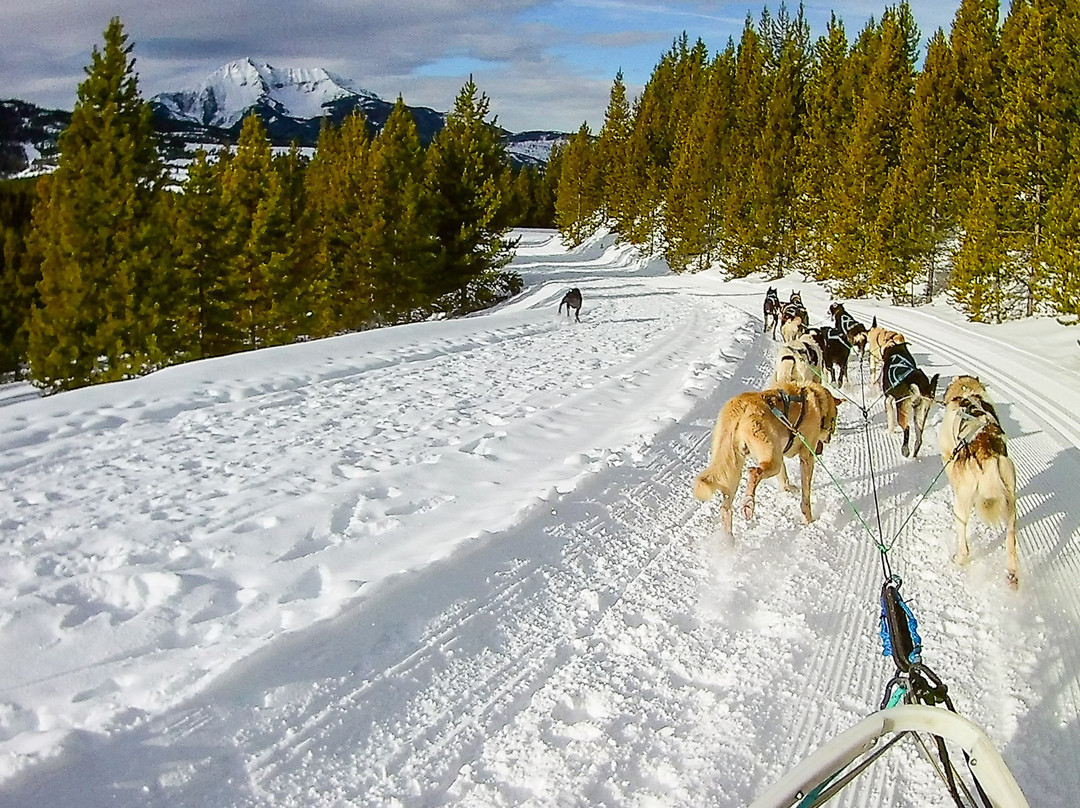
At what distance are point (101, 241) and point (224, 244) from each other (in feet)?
14.7

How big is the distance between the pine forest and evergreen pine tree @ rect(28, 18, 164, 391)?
0.05 meters

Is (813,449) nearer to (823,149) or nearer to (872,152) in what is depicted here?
(872,152)

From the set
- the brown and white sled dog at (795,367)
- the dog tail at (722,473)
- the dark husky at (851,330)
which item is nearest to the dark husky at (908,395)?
the brown and white sled dog at (795,367)

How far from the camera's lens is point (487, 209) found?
27594 mm

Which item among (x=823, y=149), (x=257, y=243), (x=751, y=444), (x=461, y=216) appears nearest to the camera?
(x=751, y=444)

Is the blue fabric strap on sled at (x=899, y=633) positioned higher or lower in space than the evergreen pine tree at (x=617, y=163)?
lower

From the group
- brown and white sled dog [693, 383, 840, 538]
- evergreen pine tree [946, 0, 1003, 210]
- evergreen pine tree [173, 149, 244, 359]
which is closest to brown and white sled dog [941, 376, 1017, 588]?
brown and white sled dog [693, 383, 840, 538]

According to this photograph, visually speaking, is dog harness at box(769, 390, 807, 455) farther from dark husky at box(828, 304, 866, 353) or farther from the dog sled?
dark husky at box(828, 304, 866, 353)

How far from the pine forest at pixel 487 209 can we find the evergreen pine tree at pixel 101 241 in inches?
2.1

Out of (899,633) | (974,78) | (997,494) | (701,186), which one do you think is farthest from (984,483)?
(701,186)

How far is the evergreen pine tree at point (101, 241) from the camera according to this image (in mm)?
18219

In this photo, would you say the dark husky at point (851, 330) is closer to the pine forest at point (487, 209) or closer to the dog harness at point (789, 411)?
the pine forest at point (487, 209)

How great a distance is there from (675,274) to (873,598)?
137 feet

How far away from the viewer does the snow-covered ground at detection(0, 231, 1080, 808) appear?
2893 mm
